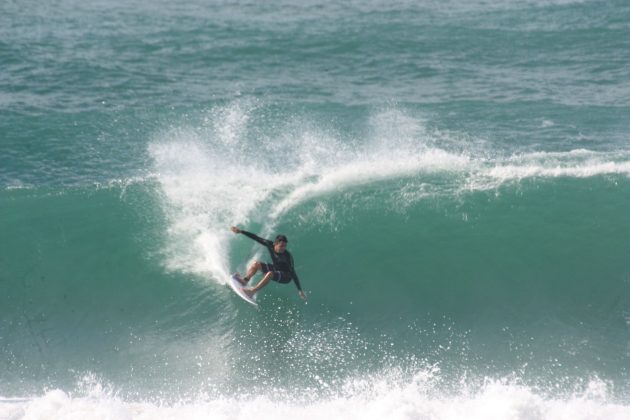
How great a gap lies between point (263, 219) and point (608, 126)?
40.4 ft

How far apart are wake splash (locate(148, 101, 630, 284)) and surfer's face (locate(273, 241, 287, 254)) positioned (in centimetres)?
155

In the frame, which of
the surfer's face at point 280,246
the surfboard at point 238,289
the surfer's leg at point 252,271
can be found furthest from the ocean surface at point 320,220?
the surfer's face at point 280,246

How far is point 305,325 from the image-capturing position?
13.3 meters

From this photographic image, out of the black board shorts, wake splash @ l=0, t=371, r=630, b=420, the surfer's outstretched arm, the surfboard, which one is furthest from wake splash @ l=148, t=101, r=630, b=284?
wake splash @ l=0, t=371, r=630, b=420

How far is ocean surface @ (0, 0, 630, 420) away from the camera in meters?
12.1

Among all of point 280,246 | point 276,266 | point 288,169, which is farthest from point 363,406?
point 288,169

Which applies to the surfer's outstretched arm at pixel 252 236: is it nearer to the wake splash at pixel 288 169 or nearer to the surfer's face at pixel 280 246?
the surfer's face at pixel 280 246

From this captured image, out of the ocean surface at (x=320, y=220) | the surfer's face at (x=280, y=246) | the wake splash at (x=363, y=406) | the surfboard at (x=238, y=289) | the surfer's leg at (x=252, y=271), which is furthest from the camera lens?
the surfer's leg at (x=252, y=271)

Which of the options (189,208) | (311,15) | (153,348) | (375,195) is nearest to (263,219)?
(189,208)

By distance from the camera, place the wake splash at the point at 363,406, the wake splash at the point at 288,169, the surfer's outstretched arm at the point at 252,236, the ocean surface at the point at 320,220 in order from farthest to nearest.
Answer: the wake splash at the point at 288,169 < the surfer's outstretched arm at the point at 252,236 < the ocean surface at the point at 320,220 < the wake splash at the point at 363,406

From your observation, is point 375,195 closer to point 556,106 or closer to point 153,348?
point 153,348

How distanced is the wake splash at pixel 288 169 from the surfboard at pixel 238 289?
1.69ft

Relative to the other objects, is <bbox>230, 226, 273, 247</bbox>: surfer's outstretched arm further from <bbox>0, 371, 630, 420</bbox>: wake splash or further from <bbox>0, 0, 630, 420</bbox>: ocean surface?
<bbox>0, 371, 630, 420</bbox>: wake splash

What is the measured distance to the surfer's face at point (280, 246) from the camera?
13.5 metres
